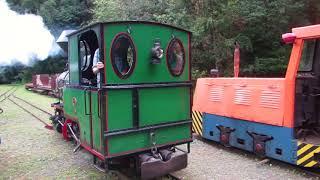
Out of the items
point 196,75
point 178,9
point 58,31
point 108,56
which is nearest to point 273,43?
point 196,75

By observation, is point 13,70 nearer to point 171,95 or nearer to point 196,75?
point 196,75

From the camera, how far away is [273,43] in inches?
638

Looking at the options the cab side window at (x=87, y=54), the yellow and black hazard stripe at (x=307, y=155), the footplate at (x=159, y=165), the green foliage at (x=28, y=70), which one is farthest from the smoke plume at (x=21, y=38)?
the yellow and black hazard stripe at (x=307, y=155)

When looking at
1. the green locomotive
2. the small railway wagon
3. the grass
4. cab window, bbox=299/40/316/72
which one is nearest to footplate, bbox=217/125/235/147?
the small railway wagon

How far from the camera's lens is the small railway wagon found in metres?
6.68

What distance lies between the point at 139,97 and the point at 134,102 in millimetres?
121

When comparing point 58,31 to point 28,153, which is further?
point 58,31

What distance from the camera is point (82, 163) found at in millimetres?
7836

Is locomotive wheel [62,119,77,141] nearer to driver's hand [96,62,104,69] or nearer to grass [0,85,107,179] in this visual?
grass [0,85,107,179]

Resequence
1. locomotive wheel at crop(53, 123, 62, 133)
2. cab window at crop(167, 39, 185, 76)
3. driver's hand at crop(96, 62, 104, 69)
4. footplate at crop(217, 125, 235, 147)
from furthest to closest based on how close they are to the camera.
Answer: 1. locomotive wheel at crop(53, 123, 62, 133)
2. footplate at crop(217, 125, 235, 147)
3. cab window at crop(167, 39, 185, 76)
4. driver's hand at crop(96, 62, 104, 69)

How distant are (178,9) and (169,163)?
12.9 m

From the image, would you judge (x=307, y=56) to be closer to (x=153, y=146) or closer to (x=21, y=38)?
(x=153, y=146)

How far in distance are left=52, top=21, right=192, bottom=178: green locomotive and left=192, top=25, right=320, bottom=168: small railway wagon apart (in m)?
1.52

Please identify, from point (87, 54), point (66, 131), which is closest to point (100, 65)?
point (87, 54)
